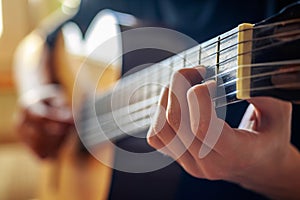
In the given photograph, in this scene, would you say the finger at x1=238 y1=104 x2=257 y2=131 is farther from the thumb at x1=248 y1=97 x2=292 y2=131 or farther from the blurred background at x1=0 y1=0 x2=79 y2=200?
the blurred background at x1=0 y1=0 x2=79 y2=200

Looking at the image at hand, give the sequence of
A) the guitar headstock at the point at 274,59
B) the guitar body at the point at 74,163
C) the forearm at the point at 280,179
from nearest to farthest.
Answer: the guitar headstock at the point at 274,59, the forearm at the point at 280,179, the guitar body at the point at 74,163

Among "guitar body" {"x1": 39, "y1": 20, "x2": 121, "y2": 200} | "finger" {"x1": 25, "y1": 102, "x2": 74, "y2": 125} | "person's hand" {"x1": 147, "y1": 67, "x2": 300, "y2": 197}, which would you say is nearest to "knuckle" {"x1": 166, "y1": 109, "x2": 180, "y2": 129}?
"person's hand" {"x1": 147, "y1": 67, "x2": 300, "y2": 197}

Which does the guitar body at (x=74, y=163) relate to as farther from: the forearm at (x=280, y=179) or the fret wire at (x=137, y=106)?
the forearm at (x=280, y=179)

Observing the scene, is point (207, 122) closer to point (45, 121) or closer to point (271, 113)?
point (271, 113)

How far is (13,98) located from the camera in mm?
1394

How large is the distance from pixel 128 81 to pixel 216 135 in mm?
229

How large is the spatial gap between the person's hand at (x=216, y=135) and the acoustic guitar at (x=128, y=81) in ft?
0.05

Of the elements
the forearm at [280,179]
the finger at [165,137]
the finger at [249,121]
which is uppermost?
the finger at [249,121]

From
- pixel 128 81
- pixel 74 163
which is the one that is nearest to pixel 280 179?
pixel 128 81

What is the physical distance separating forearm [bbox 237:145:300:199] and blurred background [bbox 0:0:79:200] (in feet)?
3.12

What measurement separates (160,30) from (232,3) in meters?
0.10

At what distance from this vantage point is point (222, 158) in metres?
0.36

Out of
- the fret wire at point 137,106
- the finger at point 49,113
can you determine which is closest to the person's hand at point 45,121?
the finger at point 49,113

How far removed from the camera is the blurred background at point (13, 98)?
4.25 feet
